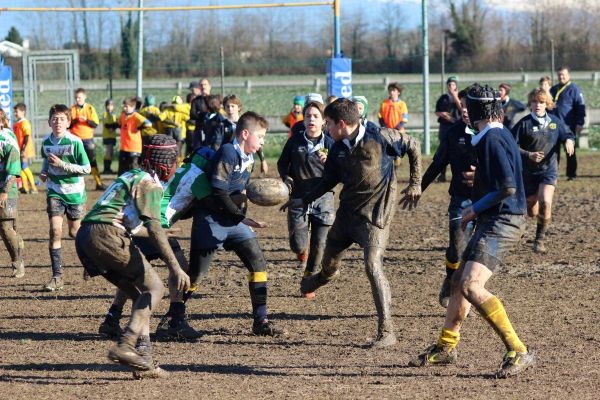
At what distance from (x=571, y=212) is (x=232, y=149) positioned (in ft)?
29.9

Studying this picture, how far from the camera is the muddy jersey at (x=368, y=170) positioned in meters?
7.93

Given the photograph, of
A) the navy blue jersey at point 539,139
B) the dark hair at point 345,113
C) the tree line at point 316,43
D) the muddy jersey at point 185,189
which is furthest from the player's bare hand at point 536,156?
the tree line at point 316,43

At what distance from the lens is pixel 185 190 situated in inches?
327

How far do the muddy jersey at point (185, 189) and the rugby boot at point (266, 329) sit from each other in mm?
1079

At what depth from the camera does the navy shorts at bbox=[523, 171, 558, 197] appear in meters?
12.3

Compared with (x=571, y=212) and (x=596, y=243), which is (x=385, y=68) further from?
(x=596, y=243)

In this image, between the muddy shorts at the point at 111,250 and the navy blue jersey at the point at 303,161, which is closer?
the muddy shorts at the point at 111,250

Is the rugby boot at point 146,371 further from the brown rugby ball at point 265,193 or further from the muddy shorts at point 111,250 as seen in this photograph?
the brown rugby ball at point 265,193

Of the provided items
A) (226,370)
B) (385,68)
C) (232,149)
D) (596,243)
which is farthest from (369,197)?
(385,68)

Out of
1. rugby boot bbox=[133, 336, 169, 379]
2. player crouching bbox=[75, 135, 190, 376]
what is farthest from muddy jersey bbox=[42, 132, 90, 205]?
rugby boot bbox=[133, 336, 169, 379]

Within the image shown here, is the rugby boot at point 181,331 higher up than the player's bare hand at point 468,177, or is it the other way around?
the player's bare hand at point 468,177

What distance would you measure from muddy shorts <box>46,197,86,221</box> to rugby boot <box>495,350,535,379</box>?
5526mm

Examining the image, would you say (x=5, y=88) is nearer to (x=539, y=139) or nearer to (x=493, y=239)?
(x=539, y=139)

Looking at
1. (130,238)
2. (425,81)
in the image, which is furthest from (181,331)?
(425,81)
